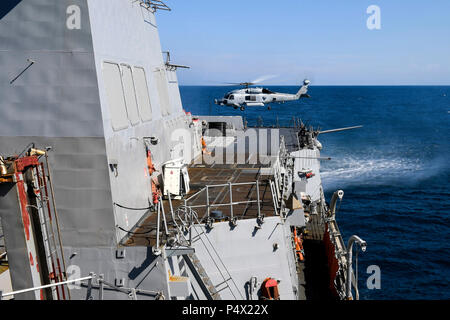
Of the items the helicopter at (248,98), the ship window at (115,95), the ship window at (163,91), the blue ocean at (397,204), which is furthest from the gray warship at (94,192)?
the helicopter at (248,98)

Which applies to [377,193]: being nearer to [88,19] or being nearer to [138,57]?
[138,57]

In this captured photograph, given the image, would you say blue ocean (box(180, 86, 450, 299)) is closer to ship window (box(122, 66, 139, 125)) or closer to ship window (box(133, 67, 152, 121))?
ship window (box(133, 67, 152, 121))

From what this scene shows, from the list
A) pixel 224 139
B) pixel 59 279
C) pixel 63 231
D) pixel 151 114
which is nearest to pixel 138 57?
pixel 151 114

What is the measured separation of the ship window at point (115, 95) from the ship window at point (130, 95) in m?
0.31

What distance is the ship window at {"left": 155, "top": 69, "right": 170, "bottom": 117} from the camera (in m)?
16.1

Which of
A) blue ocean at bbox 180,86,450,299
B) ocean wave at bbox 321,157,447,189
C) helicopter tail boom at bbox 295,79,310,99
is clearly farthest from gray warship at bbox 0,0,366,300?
helicopter tail boom at bbox 295,79,310,99

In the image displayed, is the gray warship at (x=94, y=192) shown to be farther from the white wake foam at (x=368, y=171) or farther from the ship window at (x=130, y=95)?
the white wake foam at (x=368, y=171)

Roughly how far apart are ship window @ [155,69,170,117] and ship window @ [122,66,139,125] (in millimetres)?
3593

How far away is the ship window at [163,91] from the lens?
16141 millimetres

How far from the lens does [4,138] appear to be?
9.73 metres

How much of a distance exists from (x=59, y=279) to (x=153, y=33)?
396 inches
